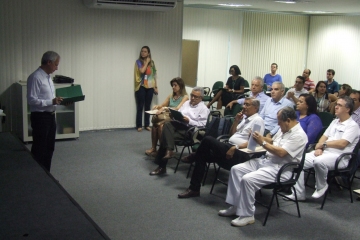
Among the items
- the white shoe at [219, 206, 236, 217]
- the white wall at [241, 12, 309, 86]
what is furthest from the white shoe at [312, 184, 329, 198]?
the white wall at [241, 12, 309, 86]

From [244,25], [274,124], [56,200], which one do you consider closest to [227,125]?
[274,124]

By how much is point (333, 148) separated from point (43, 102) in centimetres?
348

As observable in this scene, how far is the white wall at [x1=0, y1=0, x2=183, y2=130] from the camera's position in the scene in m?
7.73

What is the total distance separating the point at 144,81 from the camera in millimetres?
8898

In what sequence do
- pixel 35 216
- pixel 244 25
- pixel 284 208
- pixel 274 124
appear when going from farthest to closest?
pixel 244 25 < pixel 274 124 < pixel 284 208 < pixel 35 216

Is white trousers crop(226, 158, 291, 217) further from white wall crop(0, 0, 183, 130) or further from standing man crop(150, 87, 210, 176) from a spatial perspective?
white wall crop(0, 0, 183, 130)

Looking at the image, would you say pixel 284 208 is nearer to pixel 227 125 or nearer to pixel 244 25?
pixel 227 125

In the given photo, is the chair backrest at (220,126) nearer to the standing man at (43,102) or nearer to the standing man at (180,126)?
the standing man at (180,126)

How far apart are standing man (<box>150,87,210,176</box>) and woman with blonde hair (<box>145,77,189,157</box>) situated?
1.12 feet

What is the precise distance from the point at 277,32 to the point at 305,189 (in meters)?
8.41

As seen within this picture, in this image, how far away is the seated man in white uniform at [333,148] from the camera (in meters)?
5.20

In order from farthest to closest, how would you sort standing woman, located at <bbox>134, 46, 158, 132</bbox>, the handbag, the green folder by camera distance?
standing woman, located at <bbox>134, 46, 158, 132</bbox> < the handbag < the green folder

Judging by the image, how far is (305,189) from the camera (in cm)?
571

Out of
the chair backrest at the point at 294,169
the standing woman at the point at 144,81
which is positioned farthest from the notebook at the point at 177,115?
the standing woman at the point at 144,81
